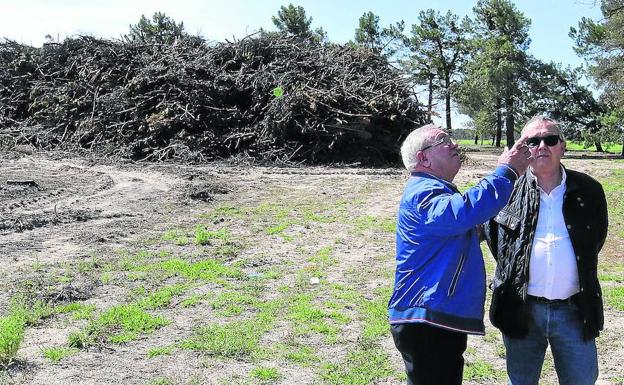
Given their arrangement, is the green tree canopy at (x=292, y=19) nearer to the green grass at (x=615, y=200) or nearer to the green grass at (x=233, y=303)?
the green grass at (x=615, y=200)

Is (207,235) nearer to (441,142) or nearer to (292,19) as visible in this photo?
(441,142)

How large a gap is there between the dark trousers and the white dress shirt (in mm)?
476

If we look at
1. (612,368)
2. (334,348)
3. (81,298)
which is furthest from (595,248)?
(81,298)

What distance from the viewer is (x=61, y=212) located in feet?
32.2

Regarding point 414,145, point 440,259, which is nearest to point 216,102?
point 414,145

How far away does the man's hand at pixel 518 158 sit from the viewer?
2.36 meters

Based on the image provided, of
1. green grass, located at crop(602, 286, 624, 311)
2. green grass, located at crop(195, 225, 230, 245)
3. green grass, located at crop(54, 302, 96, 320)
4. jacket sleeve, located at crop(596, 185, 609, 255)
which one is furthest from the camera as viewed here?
green grass, located at crop(195, 225, 230, 245)

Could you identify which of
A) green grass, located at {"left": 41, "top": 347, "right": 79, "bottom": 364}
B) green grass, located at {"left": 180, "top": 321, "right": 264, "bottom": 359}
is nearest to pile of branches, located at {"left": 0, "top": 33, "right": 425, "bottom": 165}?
green grass, located at {"left": 180, "top": 321, "right": 264, "bottom": 359}

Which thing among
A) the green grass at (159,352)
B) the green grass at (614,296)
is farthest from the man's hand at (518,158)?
the green grass at (614,296)

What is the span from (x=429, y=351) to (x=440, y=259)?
0.38 m

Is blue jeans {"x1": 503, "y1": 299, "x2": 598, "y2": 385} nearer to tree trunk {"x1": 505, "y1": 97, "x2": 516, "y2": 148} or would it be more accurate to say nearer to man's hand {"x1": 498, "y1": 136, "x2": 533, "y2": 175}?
man's hand {"x1": 498, "y1": 136, "x2": 533, "y2": 175}

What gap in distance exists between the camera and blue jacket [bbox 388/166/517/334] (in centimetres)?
226

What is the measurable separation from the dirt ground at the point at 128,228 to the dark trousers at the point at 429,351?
1554mm

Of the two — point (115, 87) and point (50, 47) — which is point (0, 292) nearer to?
point (115, 87)
